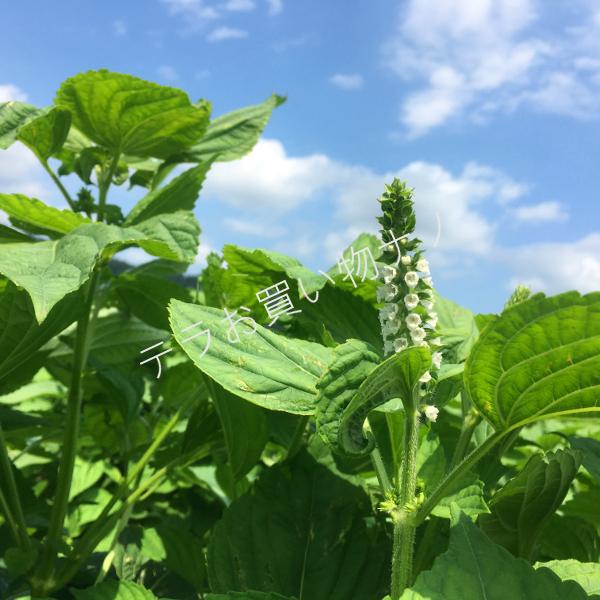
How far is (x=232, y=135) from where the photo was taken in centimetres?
196

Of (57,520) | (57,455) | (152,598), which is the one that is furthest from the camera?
(57,455)

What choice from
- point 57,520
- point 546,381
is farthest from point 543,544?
point 57,520

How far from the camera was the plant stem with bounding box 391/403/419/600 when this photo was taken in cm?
93

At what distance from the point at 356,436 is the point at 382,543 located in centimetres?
50

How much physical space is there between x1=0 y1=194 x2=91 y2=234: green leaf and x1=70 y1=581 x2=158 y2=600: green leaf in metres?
0.71

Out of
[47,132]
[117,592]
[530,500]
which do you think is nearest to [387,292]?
[530,500]

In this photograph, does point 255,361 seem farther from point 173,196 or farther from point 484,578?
point 173,196

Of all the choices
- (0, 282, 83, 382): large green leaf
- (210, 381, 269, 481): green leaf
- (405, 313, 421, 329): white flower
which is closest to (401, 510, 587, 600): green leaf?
(405, 313, 421, 329): white flower

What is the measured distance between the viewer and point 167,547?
64.0 inches

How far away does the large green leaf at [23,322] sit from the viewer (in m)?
1.31

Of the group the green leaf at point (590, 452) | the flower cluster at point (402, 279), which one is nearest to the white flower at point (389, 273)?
the flower cluster at point (402, 279)

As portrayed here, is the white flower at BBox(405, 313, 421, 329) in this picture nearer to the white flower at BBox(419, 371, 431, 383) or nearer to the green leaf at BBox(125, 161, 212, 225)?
the white flower at BBox(419, 371, 431, 383)

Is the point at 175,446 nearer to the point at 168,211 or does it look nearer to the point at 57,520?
the point at 57,520

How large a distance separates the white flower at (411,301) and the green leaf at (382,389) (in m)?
0.09
